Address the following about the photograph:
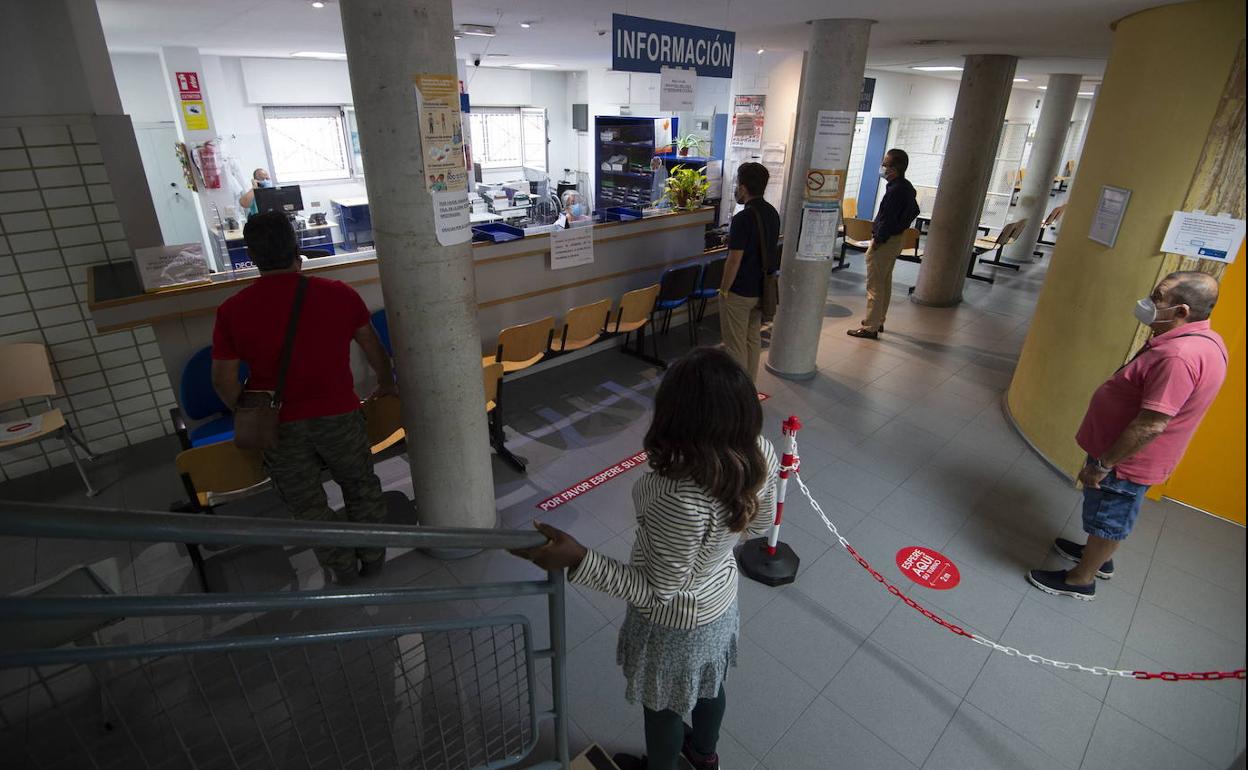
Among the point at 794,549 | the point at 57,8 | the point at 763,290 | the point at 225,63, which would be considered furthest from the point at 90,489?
the point at 225,63

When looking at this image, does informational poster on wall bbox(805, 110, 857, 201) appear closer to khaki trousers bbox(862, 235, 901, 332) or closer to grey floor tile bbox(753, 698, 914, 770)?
khaki trousers bbox(862, 235, 901, 332)

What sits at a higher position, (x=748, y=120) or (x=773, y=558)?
(x=748, y=120)

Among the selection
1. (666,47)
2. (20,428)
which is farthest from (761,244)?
(20,428)

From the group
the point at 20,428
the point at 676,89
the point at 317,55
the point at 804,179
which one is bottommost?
the point at 20,428

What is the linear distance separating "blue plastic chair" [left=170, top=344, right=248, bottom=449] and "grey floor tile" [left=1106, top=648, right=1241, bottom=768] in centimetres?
489

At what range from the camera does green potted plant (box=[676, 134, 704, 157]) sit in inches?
387

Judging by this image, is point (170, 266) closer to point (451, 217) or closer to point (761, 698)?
point (451, 217)

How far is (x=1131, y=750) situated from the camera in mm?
2559

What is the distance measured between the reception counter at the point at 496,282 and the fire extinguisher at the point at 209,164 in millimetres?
4837

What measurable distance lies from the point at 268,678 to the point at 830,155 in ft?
16.7

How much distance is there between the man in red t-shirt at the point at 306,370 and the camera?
2.68 metres

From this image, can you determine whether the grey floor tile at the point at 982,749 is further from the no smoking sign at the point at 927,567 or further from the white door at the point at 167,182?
the white door at the point at 167,182

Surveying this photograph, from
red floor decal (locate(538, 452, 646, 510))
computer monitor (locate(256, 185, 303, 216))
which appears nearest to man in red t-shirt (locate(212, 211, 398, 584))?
red floor decal (locate(538, 452, 646, 510))

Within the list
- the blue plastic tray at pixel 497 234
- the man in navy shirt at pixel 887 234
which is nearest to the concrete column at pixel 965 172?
Result: the man in navy shirt at pixel 887 234
